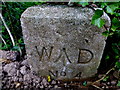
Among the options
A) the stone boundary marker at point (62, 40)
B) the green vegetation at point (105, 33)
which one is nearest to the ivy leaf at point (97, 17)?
the green vegetation at point (105, 33)

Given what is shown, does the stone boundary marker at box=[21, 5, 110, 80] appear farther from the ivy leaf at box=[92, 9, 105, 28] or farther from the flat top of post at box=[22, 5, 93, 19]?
the ivy leaf at box=[92, 9, 105, 28]

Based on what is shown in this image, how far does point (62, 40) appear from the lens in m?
1.37

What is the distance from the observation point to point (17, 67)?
5.95ft

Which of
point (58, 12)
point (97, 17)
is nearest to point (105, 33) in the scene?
point (97, 17)

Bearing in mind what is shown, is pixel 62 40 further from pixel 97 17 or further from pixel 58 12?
pixel 97 17

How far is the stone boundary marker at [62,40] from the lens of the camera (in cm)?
125

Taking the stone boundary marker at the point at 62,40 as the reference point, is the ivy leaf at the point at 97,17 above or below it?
above

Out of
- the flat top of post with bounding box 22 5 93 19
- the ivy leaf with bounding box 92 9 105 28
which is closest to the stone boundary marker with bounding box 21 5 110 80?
the flat top of post with bounding box 22 5 93 19

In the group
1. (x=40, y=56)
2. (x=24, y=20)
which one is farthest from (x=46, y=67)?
(x=24, y=20)

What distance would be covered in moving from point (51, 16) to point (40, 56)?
476 millimetres

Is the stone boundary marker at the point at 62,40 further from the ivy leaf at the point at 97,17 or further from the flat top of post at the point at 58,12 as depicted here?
the ivy leaf at the point at 97,17

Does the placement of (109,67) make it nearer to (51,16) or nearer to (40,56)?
(40,56)

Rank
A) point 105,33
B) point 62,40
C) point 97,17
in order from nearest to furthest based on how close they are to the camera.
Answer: point 97,17 → point 105,33 → point 62,40

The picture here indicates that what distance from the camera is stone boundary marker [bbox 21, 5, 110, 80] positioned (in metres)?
1.25
